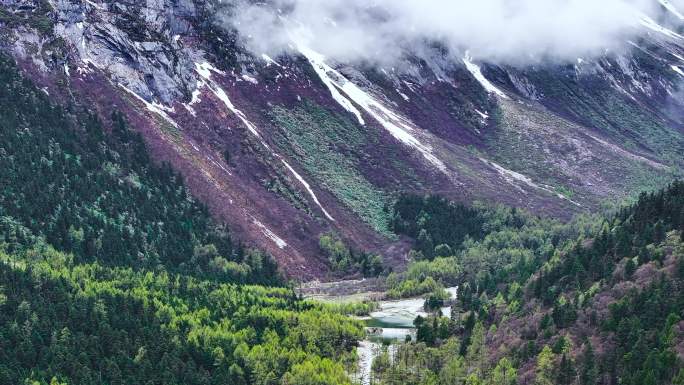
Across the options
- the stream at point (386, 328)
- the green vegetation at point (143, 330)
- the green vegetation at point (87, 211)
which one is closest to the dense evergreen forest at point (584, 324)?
the stream at point (386, 328)

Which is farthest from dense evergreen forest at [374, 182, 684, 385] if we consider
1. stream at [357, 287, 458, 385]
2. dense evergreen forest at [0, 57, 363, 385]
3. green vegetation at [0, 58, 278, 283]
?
green vegetation at [0, 58, 278, 283]

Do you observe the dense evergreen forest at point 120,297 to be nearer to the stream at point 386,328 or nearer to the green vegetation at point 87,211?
the green vegetation at point 87,211

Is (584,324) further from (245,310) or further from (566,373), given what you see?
(245,310)

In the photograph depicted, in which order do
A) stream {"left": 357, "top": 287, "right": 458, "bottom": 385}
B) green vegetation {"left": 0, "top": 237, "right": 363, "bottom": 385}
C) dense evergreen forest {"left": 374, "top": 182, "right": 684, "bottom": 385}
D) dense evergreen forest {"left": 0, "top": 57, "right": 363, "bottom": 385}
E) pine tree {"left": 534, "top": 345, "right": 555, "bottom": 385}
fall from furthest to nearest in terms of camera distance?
stream {"left": 357, "top": 287, "right": 458, "bottom": 385} → dense evergreen forest {"left": 0, "top": 57, "right": 363, "bottom": 385} → green vegetation {"left": 0, "top": 237, "right": 363, "bottom": 385} → pine tree {"left": 534, "top": 345, "right": 555, "bottom": 385} → dense evergreen forest {"left": 374, "top": 182, "right": 684, "bottom": 385}

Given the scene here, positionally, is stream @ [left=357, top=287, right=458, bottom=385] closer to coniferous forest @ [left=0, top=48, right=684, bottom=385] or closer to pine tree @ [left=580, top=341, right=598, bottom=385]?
coniferous forest @ [left=0, top=48, right=684, bottom=385]

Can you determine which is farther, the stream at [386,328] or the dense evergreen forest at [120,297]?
the stream at [386,328]

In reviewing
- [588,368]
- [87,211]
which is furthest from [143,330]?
[588,368]

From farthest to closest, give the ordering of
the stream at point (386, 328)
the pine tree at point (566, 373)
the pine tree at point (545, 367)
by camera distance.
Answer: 1. the stream at point (386, 328)
2. the pine tree at point (545, 367)
3. the pine tree at point (566, 373)

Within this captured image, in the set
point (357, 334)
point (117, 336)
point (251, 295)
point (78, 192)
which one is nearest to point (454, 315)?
point (357, 334)

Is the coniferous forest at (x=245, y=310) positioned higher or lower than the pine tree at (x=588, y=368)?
lower
